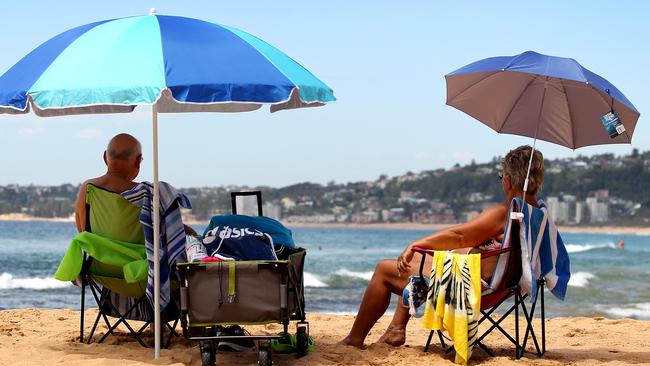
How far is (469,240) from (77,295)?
11314 millimetres

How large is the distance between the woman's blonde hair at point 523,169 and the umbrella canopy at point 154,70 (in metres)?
1.07

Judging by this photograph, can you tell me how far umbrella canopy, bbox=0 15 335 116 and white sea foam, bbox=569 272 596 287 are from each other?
47.3 feet

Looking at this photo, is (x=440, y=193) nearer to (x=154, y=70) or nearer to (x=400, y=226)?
(x=400, y=226)

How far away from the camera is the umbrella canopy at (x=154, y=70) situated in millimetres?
4371

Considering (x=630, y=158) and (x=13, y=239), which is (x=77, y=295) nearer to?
(x=13, y=239)

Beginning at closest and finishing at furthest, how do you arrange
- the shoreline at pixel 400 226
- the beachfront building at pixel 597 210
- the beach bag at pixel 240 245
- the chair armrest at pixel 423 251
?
1. the beach bag at pixel 240 245
2. the chair armrest at pixel 423 251
3. the beachfront building at pixel 597 210
4. the shoreline at pixel 400 226

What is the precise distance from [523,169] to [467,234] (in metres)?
0.47

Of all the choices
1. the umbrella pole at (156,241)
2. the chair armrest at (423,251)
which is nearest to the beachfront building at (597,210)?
the chair armrest at (423,251)

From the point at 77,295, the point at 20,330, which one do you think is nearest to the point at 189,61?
the point at 20,330

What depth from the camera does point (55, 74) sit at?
4598 millimetres

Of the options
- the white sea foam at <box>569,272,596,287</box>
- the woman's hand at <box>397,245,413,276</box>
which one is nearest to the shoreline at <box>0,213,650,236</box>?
the white sea foam at <box>569,272,596,287</box>

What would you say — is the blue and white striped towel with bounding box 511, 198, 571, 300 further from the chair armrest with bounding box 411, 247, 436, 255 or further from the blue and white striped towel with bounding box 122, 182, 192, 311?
the blue and white striped towel with bounding box 122, 182, 192, 311

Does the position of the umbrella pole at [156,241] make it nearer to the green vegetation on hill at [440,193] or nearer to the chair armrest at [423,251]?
the chair armrest at [423,251]

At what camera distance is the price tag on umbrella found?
18.3ft
